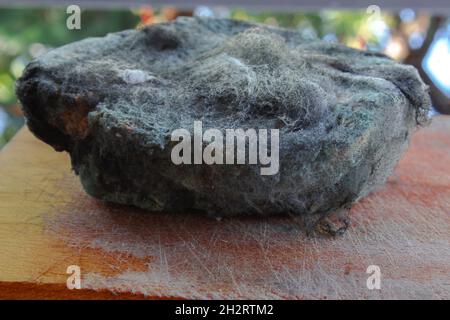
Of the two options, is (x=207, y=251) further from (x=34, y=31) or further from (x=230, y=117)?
(x=34, y=31)

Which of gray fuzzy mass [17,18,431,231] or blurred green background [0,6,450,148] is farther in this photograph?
blurred green background [0,6,450,148]

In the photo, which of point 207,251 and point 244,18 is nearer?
point 207,251

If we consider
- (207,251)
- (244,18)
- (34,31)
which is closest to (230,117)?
(207,251)

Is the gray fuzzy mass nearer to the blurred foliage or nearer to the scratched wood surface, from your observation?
the scratched wood surface

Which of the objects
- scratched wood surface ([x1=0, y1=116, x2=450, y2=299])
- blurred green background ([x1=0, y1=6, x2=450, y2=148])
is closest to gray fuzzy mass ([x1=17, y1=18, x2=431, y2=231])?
scratched wood surface ([x1=0, y1=116, x2=450, y2=299])
